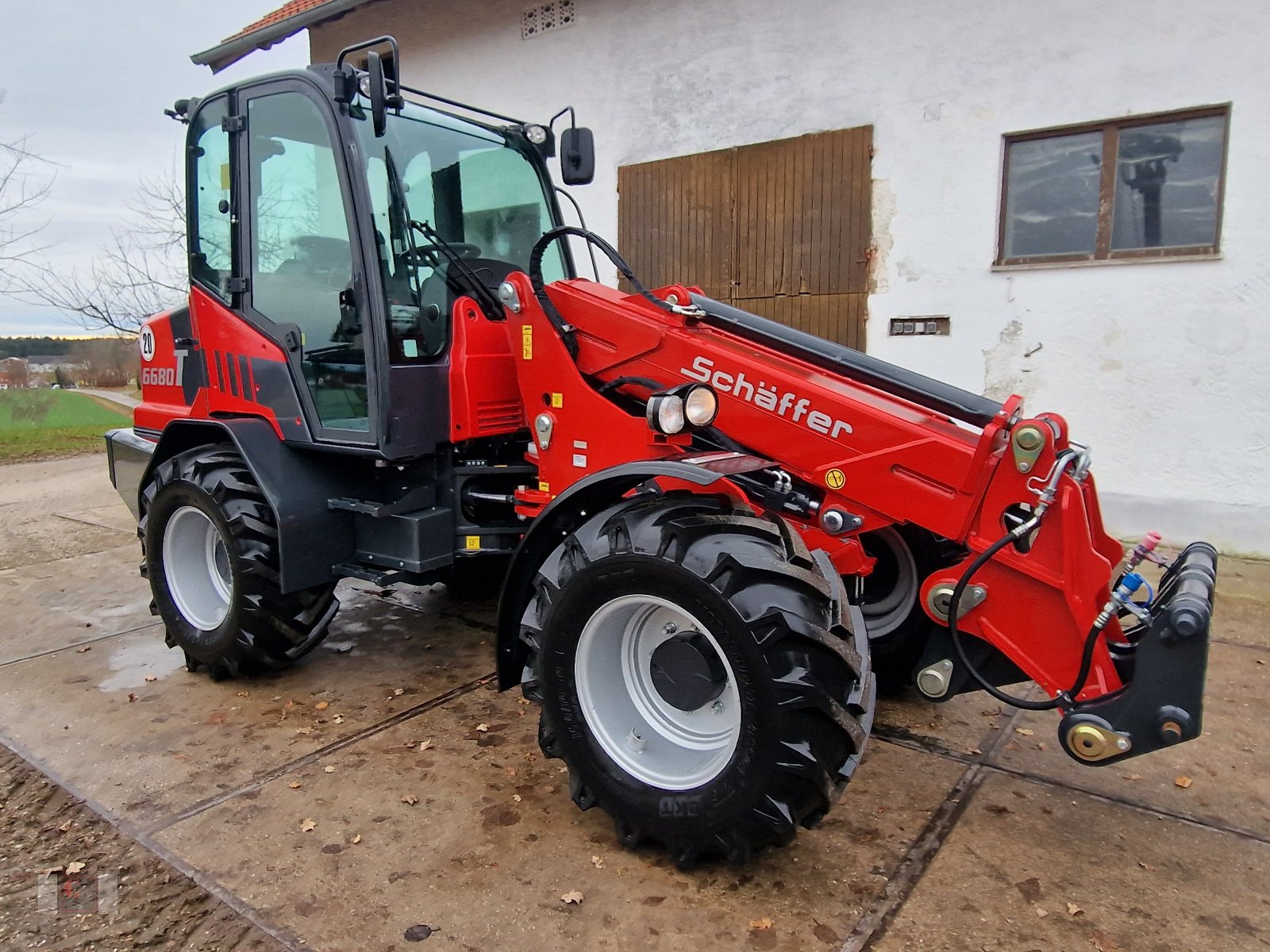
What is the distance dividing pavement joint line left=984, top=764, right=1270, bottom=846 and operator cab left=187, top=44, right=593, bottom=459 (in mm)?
2690

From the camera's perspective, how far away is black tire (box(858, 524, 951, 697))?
3598mm

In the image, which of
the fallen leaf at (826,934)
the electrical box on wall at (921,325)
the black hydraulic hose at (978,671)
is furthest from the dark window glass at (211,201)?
the electrical box on wall at (921,325)

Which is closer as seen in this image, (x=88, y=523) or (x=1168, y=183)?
(x=1168, y=183)

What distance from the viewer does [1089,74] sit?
6.11 metres

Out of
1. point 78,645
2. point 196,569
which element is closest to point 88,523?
point 78,645

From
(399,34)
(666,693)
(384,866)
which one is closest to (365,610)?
(384,866)

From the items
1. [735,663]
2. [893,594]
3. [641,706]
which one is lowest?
[641,706]

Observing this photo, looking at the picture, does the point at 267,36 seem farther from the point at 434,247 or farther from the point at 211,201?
the point at 434,247

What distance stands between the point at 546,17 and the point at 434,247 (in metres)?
6.19

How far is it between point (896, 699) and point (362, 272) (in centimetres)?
303

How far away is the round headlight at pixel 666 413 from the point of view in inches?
113

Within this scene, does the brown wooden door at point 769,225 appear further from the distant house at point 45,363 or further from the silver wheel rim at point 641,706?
the distant house at point 45,363

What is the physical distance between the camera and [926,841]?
110 inches

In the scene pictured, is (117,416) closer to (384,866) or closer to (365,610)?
(365,610)
